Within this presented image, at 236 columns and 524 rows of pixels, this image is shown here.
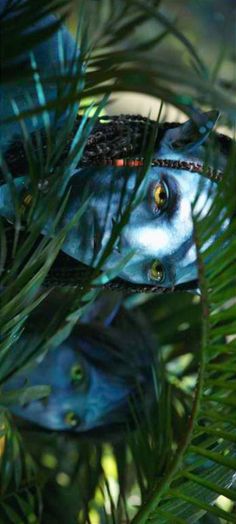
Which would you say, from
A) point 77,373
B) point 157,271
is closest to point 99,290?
point 157,271

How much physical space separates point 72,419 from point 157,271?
254mm

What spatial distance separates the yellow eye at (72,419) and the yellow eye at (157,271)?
240 mm

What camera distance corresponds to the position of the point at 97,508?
0.71 metres

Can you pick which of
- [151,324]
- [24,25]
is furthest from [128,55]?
[151,324]

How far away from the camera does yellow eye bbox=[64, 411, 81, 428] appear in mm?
812

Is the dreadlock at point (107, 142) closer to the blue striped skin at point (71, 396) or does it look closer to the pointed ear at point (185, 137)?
the pointed ear at point (185, 137)

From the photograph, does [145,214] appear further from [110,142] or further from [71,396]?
[71,396]

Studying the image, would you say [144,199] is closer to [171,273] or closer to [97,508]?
[171,273]

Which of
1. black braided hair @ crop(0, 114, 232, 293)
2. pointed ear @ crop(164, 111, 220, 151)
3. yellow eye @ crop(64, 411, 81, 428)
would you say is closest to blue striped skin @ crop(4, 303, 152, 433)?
yellow eye @ crop(64, 411, 81, 428)

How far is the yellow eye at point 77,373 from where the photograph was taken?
813mm

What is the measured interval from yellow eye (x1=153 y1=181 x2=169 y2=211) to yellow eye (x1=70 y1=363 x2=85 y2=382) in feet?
0.86

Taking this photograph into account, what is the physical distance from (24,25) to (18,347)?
0.29 metres

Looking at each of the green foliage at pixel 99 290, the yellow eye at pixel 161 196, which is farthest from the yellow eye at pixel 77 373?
the yellow eye at pixel 161 196

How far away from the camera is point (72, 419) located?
2.67 ft
